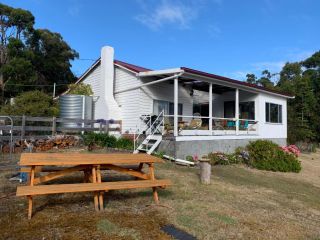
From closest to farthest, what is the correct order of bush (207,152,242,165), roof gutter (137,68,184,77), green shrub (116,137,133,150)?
roof gutter (137,68,184,77) → bush (207,152,242,165) → green shrub (116,137,133,150)

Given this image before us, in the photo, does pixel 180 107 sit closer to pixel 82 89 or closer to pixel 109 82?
pixel 109 82

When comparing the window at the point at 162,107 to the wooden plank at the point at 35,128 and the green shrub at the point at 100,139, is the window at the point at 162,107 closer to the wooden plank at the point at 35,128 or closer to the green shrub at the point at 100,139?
the green shrub at the point at 100,139

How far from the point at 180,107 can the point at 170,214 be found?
42.1 feet

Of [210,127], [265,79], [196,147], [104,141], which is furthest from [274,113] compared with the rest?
[265,79]

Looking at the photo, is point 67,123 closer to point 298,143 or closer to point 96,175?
point 96,175

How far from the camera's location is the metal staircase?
1359cm

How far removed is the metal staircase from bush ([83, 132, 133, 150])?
0.52m

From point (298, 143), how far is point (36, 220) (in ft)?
83.9

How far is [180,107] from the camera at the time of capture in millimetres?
18500

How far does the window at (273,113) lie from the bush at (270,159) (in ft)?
17.1

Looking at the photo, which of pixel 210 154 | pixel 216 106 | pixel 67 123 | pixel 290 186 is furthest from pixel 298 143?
pixel 67 123

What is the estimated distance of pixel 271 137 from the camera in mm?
20359

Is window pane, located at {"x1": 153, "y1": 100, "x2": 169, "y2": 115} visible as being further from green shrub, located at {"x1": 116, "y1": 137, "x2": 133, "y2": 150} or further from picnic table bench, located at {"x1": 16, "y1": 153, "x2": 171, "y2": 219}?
picnic table bench, located at {"x1": 16, "y1": 153, "x2": 171, "y2": 219}

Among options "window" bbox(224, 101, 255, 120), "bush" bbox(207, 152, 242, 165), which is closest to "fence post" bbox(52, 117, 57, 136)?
"bush" bbox(207, 152, 242, 165)
